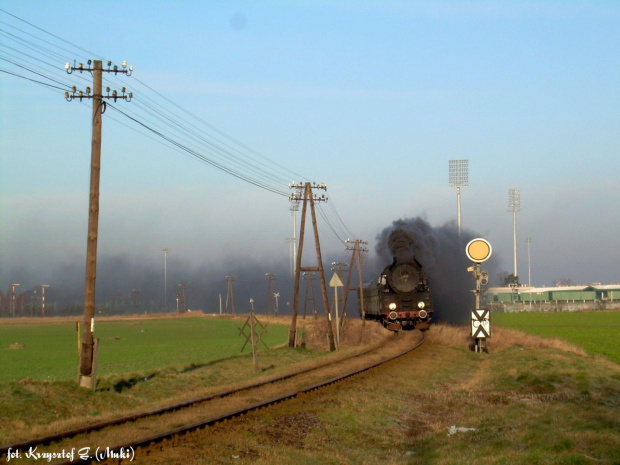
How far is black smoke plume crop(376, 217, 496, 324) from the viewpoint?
42625 mm

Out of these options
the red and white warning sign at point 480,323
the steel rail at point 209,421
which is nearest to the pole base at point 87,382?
the steel rail at point 209,421

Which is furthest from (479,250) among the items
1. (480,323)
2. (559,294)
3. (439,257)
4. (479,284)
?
(559,294)

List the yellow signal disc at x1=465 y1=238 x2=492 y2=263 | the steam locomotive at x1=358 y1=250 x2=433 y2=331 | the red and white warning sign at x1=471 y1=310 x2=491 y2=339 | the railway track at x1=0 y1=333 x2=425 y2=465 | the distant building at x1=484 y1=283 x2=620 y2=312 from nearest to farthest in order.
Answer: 1. the railway track at x1=0 y1=333 x2=425 y2=465
2. the yellow signal disc at x1=465 y1=238 x2=492 y2=263
3. the red and white warning sign at x1=471 y1=310 x2=491 y2=339
4. the steam locomotive at x1=358 y1=250 x2=433 y2=331
5. the distant building at x1=484 y1=283 x2=620 y2=312

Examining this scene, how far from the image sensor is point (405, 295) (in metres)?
39.9

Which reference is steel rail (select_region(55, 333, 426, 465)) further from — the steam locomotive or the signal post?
the steam locomotive

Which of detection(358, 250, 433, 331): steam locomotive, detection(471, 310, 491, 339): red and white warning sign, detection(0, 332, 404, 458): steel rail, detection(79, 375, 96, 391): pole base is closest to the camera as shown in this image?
detection(0, 332, 404, 458): steel rail

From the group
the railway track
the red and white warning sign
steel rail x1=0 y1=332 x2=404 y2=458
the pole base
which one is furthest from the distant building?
the pole base

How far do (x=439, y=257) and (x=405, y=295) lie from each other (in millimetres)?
8599

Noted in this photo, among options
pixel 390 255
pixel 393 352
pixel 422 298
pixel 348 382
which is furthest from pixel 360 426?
pixel 390 255

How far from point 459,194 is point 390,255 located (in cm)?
3484

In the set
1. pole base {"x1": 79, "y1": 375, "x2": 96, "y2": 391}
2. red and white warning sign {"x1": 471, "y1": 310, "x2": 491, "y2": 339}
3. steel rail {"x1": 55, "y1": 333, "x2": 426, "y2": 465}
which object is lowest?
pole base {"x1": 79, "y1": 375, "x2": 96, "y2": 391}

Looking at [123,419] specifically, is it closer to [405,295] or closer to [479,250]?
[479,250]

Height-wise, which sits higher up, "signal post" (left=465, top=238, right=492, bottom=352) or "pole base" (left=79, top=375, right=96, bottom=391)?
"signal post" (left=465, top=238, right=492, bottom=352)

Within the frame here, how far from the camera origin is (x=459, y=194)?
7562cm
